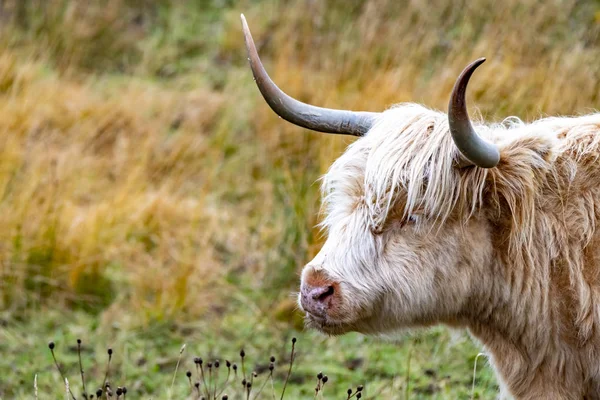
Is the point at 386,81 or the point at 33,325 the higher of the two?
the point at 386,81

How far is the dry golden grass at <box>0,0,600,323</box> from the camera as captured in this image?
5578 mm

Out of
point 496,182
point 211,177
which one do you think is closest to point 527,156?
point 496,182

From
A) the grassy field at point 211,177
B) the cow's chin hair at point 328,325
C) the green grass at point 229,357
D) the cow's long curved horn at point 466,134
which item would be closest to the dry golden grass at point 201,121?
the grassy field at point 211,177

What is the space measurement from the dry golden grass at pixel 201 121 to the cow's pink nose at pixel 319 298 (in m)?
2.19

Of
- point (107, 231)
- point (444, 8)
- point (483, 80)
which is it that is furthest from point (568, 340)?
point (444, 8)

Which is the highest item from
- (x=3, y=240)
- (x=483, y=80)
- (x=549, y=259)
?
(x=483, y=80)

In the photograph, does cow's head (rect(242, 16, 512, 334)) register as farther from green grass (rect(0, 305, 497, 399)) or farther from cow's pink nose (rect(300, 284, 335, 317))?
green grass (rect(0, 305, 497, 399))

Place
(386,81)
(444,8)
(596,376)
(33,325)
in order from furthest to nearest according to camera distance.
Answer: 1. (444,8)
2. (386,81)
3. (33,325)
4. (596,376)

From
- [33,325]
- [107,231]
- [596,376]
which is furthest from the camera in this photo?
[107,231]

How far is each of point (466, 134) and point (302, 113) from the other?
732 millimetres

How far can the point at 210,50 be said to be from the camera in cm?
967

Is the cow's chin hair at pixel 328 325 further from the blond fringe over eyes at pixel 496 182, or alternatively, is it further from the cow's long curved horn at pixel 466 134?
the cow's long curved horn at pixel 466 134

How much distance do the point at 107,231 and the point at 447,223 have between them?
335 centimetres

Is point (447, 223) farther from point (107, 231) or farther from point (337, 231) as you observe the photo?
point (107, 231)
